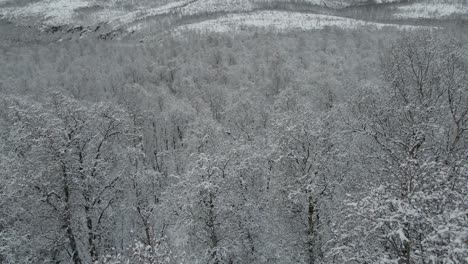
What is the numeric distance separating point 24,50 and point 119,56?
38.6 meters

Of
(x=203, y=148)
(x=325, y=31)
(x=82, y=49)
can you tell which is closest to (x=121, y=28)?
(x=82, y=49)

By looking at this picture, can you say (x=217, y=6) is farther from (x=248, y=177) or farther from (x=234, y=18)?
(x=248, y=177)

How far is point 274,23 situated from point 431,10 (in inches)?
3479

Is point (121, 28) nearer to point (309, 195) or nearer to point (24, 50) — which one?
point (24, 50)

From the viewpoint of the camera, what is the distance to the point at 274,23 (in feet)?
462

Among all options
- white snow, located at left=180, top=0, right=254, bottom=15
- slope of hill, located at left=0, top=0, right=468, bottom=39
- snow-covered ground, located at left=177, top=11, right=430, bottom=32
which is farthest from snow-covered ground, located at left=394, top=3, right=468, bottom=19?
white snow, located at left=180, top=0, right=254, bottom=15

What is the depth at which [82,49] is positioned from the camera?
112m

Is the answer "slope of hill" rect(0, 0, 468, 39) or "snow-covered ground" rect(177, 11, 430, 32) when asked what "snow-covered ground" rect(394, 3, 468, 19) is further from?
"snow-covered ground" rect(177, 11, 430, 32)

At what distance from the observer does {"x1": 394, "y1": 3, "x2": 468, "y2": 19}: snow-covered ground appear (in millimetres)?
160625

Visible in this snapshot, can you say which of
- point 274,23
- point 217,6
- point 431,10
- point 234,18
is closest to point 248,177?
point 274,23

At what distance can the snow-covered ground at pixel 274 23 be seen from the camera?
436 ft

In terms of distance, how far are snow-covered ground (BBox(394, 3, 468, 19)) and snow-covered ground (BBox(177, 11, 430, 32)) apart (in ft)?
127

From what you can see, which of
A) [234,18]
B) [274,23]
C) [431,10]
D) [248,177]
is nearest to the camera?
[248,177]

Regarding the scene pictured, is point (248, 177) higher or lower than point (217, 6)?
lower
